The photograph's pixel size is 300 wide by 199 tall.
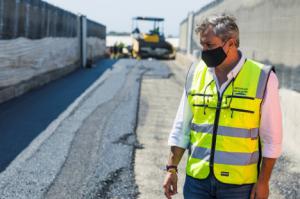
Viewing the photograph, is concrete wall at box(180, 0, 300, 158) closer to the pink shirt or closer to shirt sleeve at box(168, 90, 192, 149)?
shirt sleeve at box(168, 90, 192, 149)

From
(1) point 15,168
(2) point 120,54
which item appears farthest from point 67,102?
(2) point 120,54

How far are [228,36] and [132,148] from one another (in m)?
5.14

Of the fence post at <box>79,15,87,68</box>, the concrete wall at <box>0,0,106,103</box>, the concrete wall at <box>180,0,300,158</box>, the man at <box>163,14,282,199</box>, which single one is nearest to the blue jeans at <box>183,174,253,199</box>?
the man at <box>163,14,282,199</box>

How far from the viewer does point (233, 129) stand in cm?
270

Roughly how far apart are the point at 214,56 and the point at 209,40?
10cm

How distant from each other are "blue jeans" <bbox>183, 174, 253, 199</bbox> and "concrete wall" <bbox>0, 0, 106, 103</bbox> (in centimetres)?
938

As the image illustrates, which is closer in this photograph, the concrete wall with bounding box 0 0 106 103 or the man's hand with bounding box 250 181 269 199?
the man's hand with bounding box 250 181 269 199

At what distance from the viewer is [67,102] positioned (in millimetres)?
12367

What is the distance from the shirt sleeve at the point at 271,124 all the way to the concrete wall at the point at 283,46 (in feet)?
12.7

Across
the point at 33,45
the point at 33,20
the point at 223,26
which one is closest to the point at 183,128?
the point at 223,26

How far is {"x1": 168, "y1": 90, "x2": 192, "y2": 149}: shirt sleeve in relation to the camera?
9.69ft

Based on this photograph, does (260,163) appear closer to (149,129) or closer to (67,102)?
(149,129)

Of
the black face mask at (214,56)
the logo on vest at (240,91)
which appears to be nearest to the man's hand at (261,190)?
the logo on vest at (240,91)

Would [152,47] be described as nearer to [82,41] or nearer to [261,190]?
[82,41]
